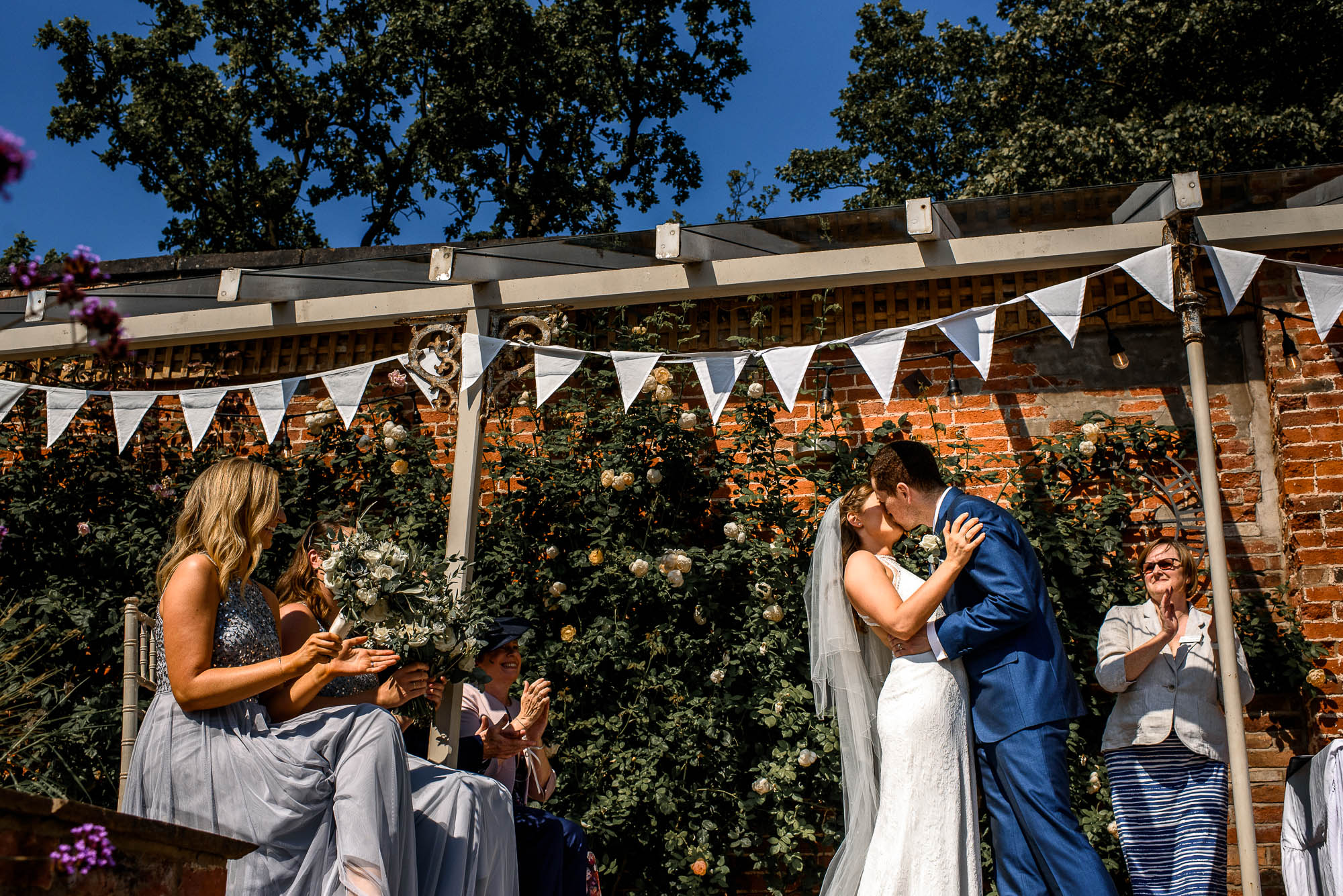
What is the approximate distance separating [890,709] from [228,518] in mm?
2238

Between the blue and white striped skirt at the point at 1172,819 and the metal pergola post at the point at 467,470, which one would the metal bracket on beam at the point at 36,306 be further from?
the blue and white striped skirt at the point at 1172,819

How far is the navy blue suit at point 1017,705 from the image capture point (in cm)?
332

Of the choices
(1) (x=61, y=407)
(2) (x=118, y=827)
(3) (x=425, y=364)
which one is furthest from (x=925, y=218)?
(1) (x=61, y=407)

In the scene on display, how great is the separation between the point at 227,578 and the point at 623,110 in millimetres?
12649

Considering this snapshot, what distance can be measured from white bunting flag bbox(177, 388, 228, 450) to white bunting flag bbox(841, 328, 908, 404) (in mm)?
3064

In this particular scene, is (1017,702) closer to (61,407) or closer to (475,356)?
(475,356)

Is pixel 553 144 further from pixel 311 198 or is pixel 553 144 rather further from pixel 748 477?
pixel 748 477

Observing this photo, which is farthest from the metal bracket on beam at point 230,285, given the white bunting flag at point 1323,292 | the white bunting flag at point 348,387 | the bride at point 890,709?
the white bunting flag at point 1323,292

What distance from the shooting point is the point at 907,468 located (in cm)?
393

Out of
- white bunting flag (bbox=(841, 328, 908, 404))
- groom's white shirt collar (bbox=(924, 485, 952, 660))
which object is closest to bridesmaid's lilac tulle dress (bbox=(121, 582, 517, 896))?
groom's white shirt collar (bbox=(924, 485, 952, 660))

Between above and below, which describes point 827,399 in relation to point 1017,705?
above

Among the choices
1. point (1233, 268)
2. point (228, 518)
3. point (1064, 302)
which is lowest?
point (228, 518)

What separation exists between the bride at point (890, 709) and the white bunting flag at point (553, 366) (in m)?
1.52

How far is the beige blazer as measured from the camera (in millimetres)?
4172
